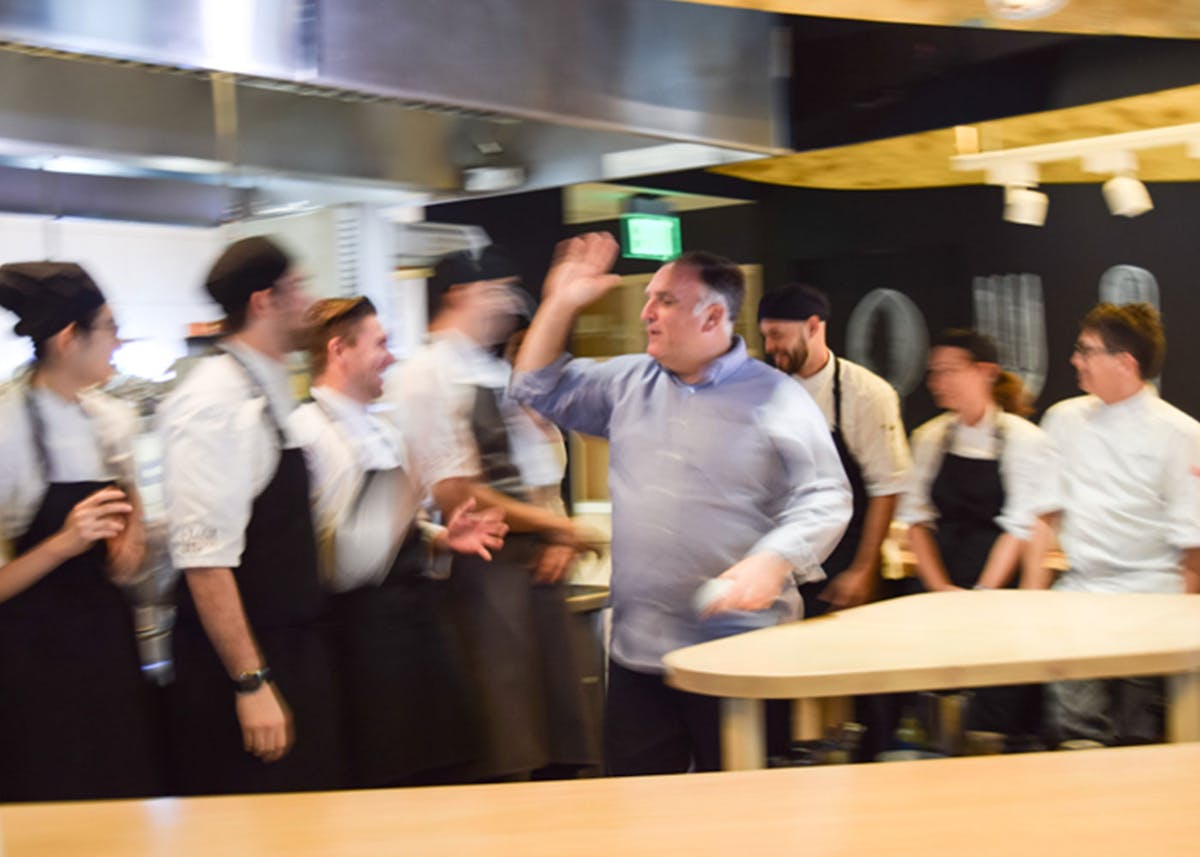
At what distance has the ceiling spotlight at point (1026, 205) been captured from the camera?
5.30 m

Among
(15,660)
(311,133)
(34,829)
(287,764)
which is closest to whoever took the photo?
(34,829)

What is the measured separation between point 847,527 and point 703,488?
1.42 m

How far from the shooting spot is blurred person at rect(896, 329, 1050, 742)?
436 centimetres

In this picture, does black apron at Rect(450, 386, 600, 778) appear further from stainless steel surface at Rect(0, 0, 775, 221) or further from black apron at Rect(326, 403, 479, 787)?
stainless steel surface at Rect(0, 0, 775, 221)

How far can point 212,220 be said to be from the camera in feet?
10.7

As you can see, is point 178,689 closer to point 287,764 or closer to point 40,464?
point 287,764

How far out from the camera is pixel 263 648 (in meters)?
2.81

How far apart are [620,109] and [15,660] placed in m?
2.41

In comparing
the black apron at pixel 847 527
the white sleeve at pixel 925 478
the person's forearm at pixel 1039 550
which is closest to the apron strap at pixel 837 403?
the black apron at pixel 847 527

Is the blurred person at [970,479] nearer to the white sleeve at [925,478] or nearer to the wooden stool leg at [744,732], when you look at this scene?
the white sleeve at [925,478]

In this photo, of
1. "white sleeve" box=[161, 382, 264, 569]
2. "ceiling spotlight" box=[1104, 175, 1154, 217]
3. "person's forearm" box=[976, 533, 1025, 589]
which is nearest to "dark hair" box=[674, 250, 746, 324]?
"white sleeve" box=[161, 382, 264, 569]

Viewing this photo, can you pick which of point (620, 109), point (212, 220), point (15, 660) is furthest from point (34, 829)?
point (620, 109)

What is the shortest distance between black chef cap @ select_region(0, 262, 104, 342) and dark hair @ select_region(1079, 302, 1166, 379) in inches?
107

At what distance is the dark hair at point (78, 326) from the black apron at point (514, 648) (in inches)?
36.4
